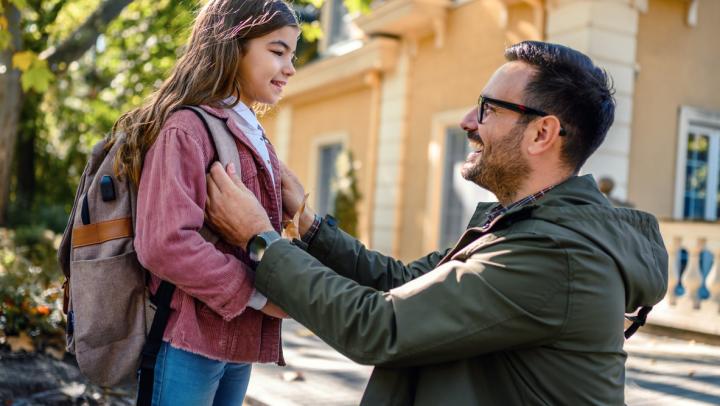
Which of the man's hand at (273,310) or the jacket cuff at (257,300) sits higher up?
the jacket cuff at (257,300)

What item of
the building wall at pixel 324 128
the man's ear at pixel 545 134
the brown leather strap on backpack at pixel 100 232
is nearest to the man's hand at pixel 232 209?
the brown leather strap on backpack at pixel 100 232

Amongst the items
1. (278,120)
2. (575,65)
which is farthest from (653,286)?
(278,120)

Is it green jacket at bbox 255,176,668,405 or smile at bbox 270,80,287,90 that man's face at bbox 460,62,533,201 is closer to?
green jacket at bbox 255,176,668,405

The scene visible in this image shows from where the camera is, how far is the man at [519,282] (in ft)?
5.75

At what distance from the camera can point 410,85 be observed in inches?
460

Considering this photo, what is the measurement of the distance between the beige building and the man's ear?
233 inches

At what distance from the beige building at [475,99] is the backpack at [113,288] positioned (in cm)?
649

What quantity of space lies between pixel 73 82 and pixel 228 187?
15872 millimetres

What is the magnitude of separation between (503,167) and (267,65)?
778mm

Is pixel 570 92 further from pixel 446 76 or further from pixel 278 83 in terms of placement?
pixel 446 76

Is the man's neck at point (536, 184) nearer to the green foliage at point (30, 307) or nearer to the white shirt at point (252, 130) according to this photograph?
the white shirt at point (252, 130)

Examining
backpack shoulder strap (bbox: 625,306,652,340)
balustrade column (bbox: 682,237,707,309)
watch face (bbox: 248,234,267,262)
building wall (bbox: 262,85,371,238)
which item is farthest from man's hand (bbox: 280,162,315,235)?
building wall (bbox: 262,85,371,238)

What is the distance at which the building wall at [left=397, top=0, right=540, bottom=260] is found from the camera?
9664 mm

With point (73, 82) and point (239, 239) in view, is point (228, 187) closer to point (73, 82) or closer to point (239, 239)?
point (239, 239)
